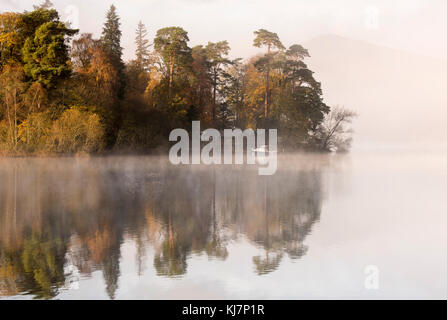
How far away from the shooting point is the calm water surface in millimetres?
7340

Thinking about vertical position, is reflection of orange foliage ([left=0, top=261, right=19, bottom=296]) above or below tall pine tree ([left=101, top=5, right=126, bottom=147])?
below

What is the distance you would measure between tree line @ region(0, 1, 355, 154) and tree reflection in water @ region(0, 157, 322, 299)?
62.1 feet

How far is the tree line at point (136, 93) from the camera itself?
39250 mm

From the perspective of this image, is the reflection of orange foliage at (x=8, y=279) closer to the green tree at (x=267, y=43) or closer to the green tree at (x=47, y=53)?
the green tree at (x=47, y=53)

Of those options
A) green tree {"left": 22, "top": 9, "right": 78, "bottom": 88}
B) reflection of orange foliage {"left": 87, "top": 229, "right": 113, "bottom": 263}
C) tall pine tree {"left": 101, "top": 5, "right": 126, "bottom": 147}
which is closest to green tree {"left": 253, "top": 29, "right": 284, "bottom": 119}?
tall pine tree {"left": 101, "top": 5, "right": 126, "bottom": 147}

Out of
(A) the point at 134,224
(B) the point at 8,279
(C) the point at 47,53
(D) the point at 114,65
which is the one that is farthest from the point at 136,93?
(B) the point at 8,279

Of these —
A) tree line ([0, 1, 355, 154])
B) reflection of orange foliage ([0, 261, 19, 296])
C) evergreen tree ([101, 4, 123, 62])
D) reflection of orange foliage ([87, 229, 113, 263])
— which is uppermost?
evergreen tree ([101, 4, 123, 62])

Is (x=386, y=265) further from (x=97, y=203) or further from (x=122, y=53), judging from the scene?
(x=122, y=53)

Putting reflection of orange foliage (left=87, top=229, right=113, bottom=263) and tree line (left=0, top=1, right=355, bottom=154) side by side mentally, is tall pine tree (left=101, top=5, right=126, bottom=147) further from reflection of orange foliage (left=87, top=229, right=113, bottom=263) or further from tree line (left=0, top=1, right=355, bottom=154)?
reflection of orange foliage (left=87, top=229, right=113, bottom=263)

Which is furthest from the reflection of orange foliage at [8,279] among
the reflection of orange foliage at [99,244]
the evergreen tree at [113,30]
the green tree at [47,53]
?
the evergreen tree at [113,30]

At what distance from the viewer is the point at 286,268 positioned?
26.9 feet

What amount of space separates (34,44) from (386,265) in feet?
128

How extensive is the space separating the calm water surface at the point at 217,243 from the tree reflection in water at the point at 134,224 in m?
0.03

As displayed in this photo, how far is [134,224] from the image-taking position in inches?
464
